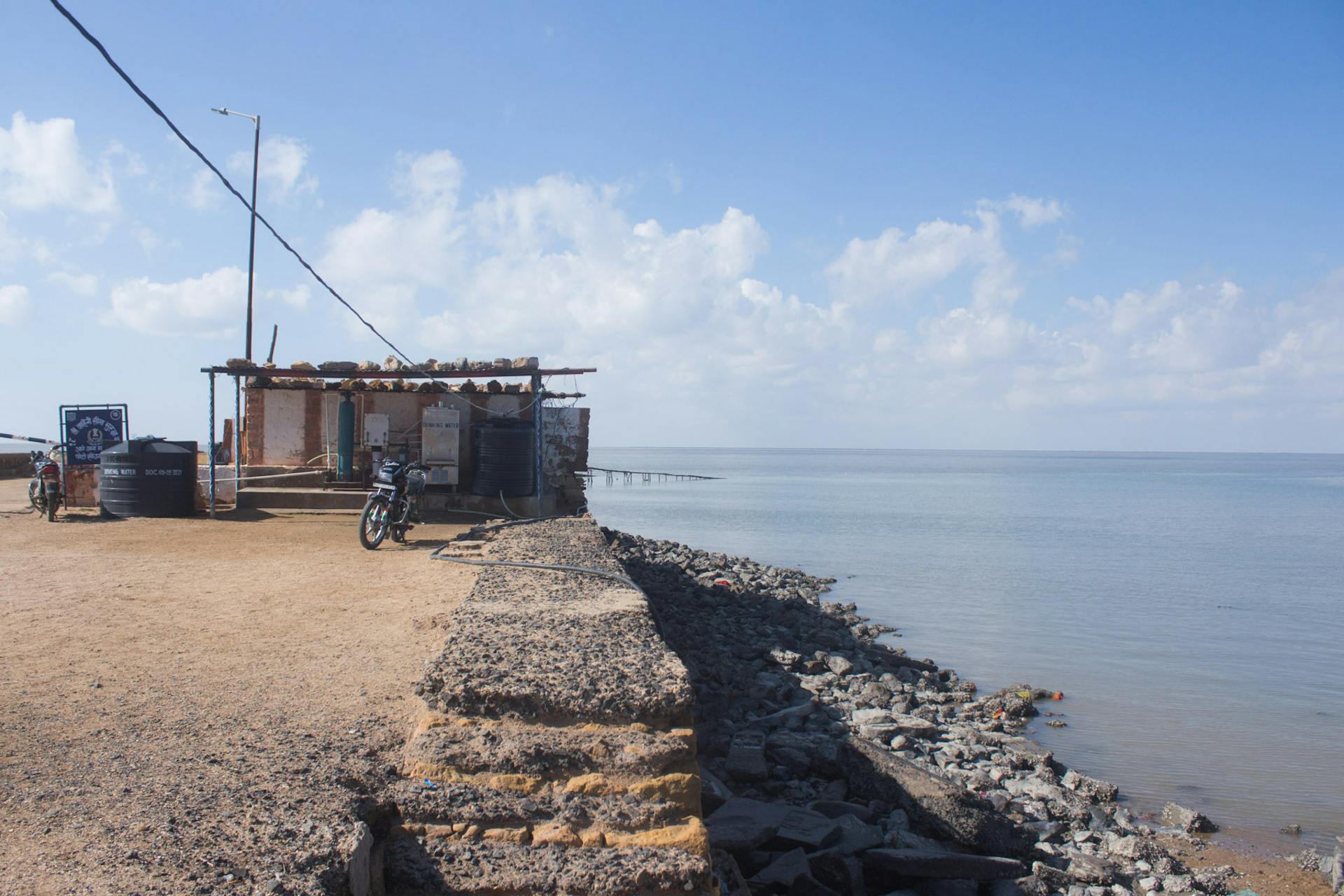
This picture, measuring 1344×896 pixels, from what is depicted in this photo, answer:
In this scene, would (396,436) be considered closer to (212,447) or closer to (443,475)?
(443,475)

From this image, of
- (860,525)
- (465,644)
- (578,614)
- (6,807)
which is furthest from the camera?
(860,525)

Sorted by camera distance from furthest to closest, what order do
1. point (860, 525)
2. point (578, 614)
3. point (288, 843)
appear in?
point (860, 525) < point (578, 614) < point (288, 843)

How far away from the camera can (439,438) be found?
Result: 15.0m

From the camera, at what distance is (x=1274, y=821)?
754 centimetres

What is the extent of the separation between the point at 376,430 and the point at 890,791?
11621 millimetres

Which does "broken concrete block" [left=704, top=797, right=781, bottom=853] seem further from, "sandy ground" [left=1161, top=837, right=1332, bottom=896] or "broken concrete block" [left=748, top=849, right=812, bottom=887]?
"sandy ground" [left=1161, top=837, right=1332, bottom=896]

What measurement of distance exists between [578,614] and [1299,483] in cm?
10950

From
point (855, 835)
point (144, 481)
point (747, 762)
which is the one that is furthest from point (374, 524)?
point (855, 835)

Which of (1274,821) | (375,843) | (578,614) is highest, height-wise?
(578,614)

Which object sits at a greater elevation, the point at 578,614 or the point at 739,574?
the point at 578,614

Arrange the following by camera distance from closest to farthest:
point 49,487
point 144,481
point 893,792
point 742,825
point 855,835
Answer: point 742,825, point 855,835, point 893,792, point 49,487, point 144,481

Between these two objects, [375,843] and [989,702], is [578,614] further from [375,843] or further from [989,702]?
[989,702]

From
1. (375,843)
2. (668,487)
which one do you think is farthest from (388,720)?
(668,487)

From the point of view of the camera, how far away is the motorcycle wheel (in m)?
10.8
